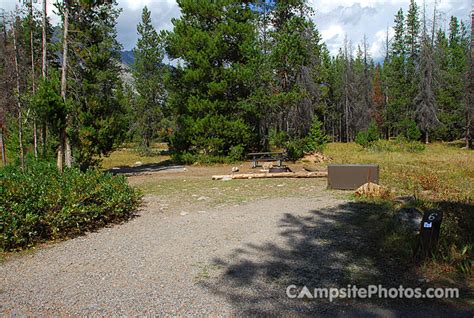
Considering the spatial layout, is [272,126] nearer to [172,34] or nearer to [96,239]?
[172,34]

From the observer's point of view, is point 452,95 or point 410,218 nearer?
point 410,218

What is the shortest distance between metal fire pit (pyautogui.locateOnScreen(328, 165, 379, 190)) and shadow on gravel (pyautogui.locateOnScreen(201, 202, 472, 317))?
3.40 metres

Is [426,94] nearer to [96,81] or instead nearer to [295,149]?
[295,149]

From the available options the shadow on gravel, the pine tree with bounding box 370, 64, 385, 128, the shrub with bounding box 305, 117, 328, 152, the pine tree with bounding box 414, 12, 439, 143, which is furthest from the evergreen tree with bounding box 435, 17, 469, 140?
the shadow on gravel

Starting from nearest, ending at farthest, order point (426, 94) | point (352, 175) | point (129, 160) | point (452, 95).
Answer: point (352, 175) → point (129, 160) → point (426, 94) → point (452, 95)

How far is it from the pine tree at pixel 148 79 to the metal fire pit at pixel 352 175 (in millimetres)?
25128

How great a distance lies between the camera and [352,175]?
997cm

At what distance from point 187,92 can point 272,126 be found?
7.03 meters

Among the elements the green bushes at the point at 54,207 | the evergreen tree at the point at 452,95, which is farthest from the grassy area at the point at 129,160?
the evergreen tree at the point at 452,95

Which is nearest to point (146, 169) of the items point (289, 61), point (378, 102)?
point (289, 61)

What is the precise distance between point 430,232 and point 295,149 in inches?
559

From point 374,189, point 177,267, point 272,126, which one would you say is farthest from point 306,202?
point 272,126

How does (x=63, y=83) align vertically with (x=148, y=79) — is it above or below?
below

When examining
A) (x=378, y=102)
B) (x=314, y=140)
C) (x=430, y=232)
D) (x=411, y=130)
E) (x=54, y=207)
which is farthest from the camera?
(x=378, y=102)
